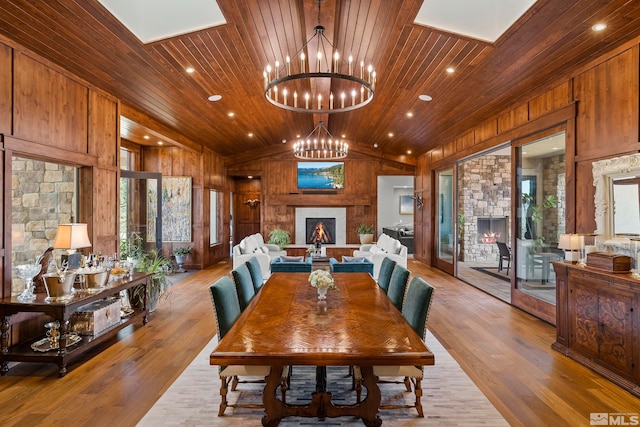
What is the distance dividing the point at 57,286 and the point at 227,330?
191 cm

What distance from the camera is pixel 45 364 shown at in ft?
11.1

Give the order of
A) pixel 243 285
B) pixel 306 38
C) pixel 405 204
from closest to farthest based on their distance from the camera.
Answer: pixel 243 285 < pixel 306 38 < pixel 405 204

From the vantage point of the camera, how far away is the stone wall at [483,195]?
1013cm

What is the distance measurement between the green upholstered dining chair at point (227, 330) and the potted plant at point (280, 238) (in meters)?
7.00

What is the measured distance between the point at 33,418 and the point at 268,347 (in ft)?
6.25

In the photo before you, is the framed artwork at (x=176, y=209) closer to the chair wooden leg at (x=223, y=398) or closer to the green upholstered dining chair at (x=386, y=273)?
the green upholstered dining chair at (x=386, y=273)

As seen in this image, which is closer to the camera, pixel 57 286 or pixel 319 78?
pixel 57 286

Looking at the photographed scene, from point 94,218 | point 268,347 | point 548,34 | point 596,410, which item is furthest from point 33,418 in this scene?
point 548,34

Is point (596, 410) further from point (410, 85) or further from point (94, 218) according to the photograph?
point (94, 218)

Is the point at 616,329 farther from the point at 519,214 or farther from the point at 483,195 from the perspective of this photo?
the point at 483,195

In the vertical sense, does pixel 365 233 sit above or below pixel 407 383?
above

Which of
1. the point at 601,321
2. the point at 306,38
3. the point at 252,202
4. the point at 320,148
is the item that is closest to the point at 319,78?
the point at 306,38

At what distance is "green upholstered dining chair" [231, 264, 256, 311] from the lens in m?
3.32

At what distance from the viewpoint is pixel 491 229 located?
10.2 metres
